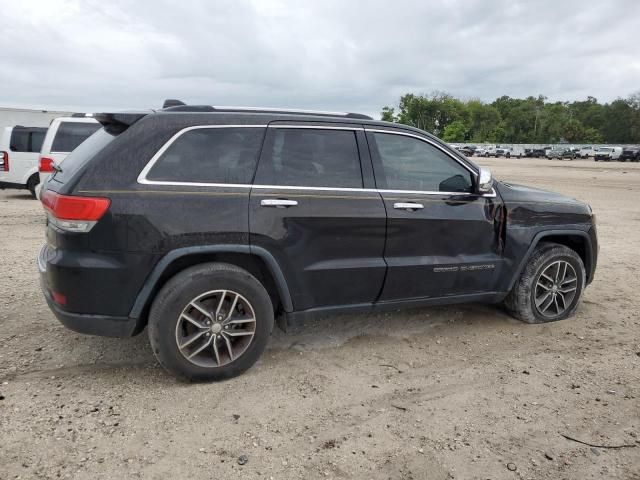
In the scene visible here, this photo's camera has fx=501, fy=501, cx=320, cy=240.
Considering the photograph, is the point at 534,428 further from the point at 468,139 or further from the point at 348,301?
the point at 468,139

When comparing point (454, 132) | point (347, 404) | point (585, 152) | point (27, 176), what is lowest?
point (347, 404)

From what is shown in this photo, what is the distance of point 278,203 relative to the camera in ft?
→ 11.3

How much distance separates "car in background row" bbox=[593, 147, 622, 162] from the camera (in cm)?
5228

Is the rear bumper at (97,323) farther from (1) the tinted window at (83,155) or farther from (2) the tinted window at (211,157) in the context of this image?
(2) the tinted window at (211,157)

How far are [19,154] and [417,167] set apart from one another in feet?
39.7

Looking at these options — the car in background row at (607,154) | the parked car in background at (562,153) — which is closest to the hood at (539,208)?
the car in background row at (607,154)

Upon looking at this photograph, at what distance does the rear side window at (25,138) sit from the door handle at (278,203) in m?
11.6

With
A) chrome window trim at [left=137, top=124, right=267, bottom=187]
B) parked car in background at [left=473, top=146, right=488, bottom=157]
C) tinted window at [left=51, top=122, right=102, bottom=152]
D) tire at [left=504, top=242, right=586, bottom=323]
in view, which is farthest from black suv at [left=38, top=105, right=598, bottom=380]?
parked car in background at [left=473, top=146, right=488, bottom=157]

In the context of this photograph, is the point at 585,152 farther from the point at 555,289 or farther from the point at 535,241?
the point at 535,241

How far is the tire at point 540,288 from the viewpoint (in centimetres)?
455

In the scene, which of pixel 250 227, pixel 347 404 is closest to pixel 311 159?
pixel 250 227

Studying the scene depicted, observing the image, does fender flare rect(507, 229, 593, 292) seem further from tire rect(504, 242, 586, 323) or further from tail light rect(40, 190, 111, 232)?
tail light rect(40, 190, 111, 232)

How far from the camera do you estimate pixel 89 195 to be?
3.07 metres

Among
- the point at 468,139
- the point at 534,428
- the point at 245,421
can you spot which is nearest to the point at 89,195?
the point at 245,421
